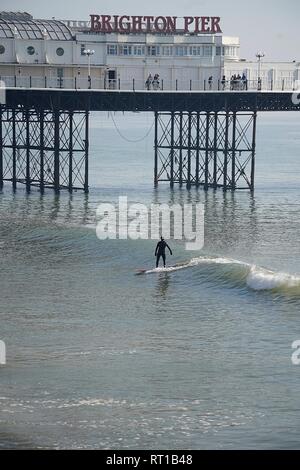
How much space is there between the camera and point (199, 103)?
80.3m

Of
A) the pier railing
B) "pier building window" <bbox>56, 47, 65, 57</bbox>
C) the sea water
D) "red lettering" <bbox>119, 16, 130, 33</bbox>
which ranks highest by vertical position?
"red lettering" <bbox>119, 16, 130, 33</bbox>

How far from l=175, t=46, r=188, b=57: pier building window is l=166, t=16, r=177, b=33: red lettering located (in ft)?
5.08

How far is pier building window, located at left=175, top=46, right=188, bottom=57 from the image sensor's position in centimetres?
7956

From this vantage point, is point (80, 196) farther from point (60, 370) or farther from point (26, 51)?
point (60, 370)

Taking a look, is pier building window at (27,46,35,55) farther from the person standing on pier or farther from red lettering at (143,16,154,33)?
red lettering at (143,16,154,33)

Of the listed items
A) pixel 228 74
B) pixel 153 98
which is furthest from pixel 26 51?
pixel 228 74

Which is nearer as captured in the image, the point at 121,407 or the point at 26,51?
the point at 121,407

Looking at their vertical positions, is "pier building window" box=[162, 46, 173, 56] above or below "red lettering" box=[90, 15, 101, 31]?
below

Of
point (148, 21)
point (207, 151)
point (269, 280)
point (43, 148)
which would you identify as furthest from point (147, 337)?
point (148, 21)

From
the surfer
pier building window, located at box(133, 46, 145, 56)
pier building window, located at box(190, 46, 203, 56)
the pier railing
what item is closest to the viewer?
the surfer

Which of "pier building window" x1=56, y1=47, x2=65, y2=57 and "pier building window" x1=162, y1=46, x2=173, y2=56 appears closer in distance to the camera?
"pier building window" x1=56, y1=47, x2=65, y2=57

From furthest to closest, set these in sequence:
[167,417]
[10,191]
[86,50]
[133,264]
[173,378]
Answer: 1. [10,191]
2. [86,50]
3. [133,264]
4. [173,378]
5. [167,417]

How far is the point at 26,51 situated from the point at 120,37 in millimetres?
7117

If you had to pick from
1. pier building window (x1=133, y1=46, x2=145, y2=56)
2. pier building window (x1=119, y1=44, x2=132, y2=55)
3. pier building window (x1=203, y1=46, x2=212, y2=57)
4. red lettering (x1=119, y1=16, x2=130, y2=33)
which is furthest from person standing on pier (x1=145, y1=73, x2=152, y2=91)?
pier building window (x1=203, y1=46, x2=212, y2=57)
